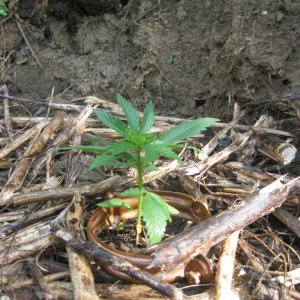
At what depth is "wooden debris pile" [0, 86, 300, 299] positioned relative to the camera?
1.77 metres

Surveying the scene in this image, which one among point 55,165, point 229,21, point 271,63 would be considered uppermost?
point 229,21

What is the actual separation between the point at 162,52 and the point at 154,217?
6.18ft

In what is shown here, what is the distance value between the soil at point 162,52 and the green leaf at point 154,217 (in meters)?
1.32

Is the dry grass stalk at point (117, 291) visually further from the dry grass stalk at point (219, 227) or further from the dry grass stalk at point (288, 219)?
the dry grass stalk at point (288, 219)

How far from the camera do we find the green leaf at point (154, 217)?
5.49 ft

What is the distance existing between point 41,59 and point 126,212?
1.90 metres

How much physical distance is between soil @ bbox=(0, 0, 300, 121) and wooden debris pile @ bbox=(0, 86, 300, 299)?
1.15 ft

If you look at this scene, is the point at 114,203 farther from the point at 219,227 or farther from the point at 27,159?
the point at 27,159

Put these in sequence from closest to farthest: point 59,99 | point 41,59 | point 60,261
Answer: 1. point 60,261
2. point 59,99
3. point 41,59

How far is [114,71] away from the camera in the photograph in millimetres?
3416

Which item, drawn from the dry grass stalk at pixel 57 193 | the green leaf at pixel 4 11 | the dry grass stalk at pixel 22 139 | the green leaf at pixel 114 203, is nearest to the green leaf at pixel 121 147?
the green leaf at pixel 114 203

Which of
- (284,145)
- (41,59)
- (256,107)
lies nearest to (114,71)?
(41,59)

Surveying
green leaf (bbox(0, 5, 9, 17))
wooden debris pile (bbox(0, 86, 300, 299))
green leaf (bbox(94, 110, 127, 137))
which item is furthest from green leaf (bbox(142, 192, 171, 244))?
green leaf (bbox(0, 5, 9, 17))

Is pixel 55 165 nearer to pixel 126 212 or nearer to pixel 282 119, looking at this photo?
pixel 126 212
